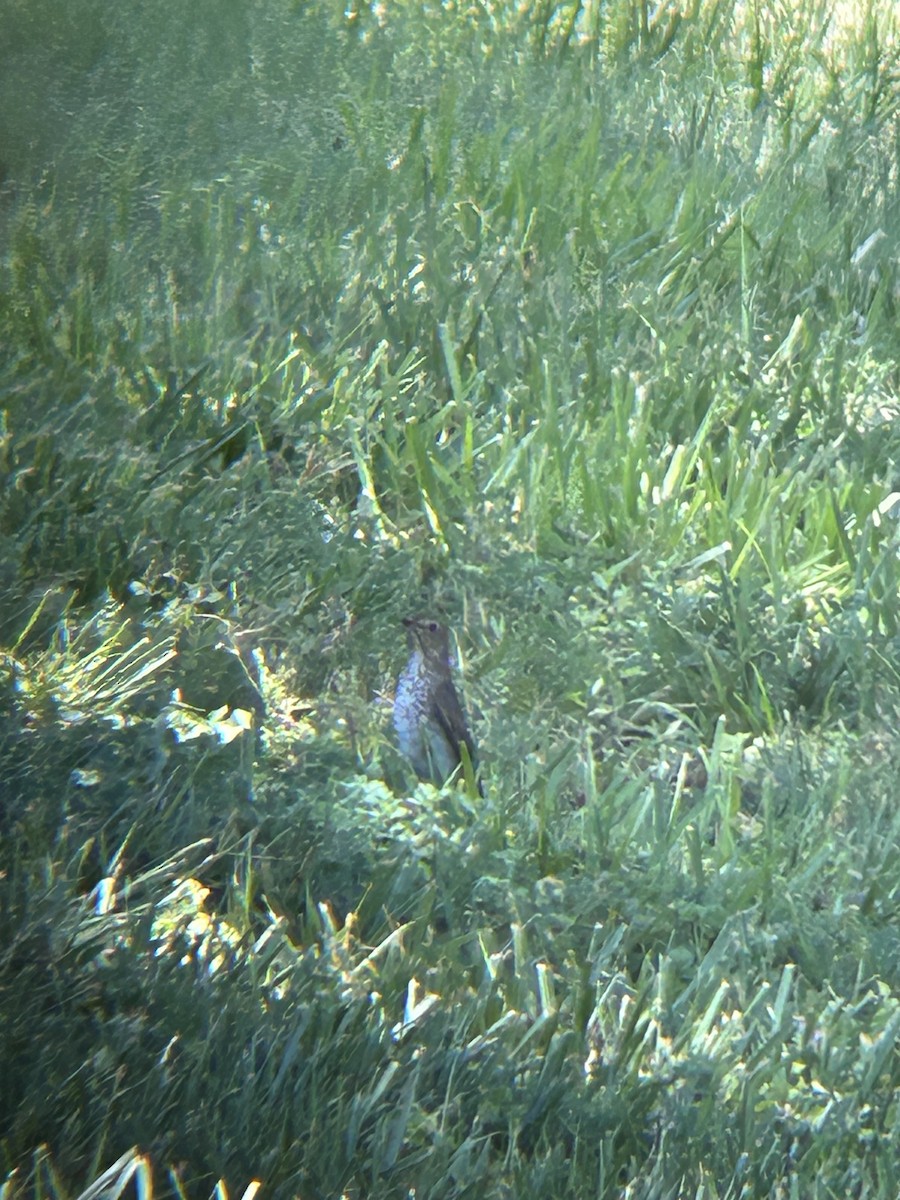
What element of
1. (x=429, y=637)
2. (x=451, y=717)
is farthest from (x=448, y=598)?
(x=451, y=717)

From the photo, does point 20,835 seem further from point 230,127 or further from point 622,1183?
point 230,127

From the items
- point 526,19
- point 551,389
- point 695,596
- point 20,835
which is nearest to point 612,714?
point 695,596

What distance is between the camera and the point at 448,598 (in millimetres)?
2971

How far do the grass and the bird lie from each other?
0.07 meters

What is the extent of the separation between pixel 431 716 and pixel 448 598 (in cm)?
29

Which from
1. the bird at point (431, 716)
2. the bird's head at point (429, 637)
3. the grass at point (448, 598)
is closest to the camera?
the grass at point (448, 598)

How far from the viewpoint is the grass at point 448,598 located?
200cm

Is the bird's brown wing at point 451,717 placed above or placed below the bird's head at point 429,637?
below

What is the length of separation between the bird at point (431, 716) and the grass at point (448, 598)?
7 cm

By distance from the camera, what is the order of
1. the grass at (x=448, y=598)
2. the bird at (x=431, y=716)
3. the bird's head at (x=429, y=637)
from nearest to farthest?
the grass at (x=448, y=598) → the bird at (x=431, y=716) → the bird's head at (x=429, y=637)

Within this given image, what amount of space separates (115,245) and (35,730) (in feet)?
5.78

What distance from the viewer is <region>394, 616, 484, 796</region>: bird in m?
2.76

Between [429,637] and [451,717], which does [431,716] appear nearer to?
[451,717]

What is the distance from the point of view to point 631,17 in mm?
4672
